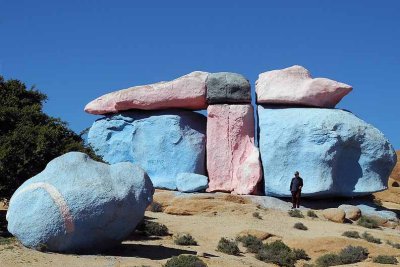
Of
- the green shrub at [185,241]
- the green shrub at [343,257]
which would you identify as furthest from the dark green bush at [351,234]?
the green shrub at [185,241]

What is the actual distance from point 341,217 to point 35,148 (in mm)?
9825

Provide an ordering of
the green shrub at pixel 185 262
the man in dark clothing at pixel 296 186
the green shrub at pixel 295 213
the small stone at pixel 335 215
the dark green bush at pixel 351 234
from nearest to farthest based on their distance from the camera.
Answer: the green shrub at pixel 185 262 → the dark green bush at pixel 351 234 → the small stone at pixel 335 215 → the green shrub at pixel 295 213 → the man in dark clothing at pixel 296 186

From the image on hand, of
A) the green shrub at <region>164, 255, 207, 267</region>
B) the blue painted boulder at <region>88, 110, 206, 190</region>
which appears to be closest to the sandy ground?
the green shrub at <region>164, 255, 207, 267</region>

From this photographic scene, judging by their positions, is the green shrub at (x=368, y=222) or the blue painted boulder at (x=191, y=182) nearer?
the green shrub at (x=368, y=222)

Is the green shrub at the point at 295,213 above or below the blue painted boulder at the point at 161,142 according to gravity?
below

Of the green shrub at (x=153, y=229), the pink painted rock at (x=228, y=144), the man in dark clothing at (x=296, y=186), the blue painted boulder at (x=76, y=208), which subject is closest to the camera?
the blue painted boulder at (x=76, y=208)

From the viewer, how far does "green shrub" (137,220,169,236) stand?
49.2 ft

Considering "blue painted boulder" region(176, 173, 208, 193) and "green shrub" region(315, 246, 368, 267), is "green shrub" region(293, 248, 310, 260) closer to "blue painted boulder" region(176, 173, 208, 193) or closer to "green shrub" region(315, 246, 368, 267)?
"green shrub" region(315, 246, 368, 267)

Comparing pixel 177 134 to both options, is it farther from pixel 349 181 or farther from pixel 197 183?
pixel 349 181

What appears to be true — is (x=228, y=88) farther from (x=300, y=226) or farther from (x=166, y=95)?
(x=300, y=226)

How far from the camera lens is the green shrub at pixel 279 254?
13.4m

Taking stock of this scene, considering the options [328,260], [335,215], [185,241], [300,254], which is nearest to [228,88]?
[335,215]

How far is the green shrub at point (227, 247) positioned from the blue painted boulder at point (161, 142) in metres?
8.91

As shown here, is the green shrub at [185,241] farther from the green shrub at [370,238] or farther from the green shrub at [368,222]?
the green shrub at [368,222]
